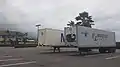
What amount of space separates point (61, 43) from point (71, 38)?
8.36ft

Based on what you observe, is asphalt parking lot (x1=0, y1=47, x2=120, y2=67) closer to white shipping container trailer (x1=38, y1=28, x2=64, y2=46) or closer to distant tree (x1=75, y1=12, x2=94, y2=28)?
white shipping container trailer (x1=38, y1=28, x2=64, y2=46)

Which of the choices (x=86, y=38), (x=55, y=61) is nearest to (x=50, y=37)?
(x=86, y=38)

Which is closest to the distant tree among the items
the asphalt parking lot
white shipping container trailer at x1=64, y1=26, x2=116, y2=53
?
white shipping container trailer at x1=64, y1=26, x2=116, y2=53

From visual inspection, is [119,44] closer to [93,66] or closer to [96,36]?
[96,36]

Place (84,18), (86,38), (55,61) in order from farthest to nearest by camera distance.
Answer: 1. (84,18)
2. (86,38)
3. (55,61)

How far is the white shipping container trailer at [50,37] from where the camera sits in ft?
84.3

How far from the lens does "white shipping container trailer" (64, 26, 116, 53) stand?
71.9 ft

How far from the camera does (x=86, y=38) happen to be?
22.9 metres

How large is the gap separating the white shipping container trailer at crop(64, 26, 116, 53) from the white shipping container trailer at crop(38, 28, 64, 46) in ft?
7.63

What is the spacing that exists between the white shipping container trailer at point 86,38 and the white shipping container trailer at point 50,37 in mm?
2327

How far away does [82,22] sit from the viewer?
59.1 meters

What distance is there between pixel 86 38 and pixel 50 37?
17.7 feet

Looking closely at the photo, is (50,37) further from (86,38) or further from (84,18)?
(84,18)

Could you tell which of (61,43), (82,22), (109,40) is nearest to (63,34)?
(61,43)
